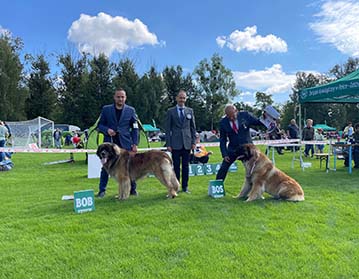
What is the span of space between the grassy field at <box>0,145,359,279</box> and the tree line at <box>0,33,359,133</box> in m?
34.9

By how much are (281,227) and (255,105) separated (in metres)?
65.0

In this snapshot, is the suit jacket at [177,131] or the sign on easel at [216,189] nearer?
the sign on easel at [216,189]

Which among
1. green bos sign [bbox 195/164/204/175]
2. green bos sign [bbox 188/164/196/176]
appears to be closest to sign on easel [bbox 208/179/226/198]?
green bos sign [bbox 188/164/196/176]

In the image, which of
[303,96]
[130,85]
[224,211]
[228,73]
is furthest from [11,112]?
[224,211]

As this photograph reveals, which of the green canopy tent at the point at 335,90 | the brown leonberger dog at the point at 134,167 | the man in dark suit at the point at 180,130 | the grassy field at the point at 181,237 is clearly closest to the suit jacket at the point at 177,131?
the man in dark suit at the point at 180,130

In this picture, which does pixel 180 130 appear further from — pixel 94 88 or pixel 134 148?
pixel 94 88

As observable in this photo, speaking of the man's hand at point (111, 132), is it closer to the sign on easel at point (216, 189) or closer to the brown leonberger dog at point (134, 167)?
the brown leonberger dog at point (134, 167)

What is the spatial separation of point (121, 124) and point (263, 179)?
8.20 feet

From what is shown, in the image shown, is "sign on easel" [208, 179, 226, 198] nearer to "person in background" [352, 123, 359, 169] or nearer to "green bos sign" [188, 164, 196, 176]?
Result: "green bos sign" [188, 164, 196, 176]

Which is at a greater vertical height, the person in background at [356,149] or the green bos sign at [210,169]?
the person in background at [356,149]

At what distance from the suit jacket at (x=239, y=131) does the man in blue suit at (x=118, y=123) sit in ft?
5.15

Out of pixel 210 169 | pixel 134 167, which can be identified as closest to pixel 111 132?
pixel 134 167

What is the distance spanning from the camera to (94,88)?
39.5 metres

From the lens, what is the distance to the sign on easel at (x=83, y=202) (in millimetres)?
4469
